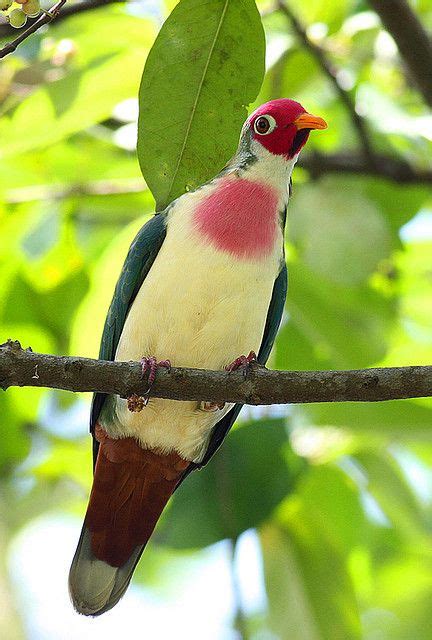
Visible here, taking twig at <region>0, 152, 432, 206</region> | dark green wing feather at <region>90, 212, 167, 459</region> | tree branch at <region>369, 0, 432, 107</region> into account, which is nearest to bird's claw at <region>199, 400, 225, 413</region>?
dark green wing feather at <region>90, 212, 167, 459</region>

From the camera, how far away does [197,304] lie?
9.19 feet

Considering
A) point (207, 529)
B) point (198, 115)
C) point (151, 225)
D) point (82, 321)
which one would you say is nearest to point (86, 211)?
point (82, 321)

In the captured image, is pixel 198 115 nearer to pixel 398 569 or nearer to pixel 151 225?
pixel 151 225

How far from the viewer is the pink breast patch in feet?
9.23

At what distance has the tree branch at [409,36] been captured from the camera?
3299mm

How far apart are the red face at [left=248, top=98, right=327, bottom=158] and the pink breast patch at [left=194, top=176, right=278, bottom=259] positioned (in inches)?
6.0

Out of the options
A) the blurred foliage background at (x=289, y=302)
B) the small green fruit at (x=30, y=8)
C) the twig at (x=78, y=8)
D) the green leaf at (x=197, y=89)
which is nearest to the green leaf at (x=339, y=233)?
the blurred foliage background at (x=289, y=302)

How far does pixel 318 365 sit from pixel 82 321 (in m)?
0.86

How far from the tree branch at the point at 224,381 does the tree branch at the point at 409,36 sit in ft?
5.16

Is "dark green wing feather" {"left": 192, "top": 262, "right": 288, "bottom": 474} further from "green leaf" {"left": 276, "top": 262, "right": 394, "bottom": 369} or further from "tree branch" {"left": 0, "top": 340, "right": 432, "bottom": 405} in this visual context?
"tree branch" {"left": 0, "top": 340, "right": 432, "bottom": 405}

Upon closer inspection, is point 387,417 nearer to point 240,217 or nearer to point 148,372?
point 240,217

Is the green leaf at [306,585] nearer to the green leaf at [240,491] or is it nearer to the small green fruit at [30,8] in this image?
the green leaf at [240,491]

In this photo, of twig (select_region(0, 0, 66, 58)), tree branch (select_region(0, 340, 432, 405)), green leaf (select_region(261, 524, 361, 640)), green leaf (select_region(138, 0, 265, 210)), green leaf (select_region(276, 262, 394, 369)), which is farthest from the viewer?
green leaf (select_region(276, 262, 394, 369))

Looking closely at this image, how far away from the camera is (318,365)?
3.50m
